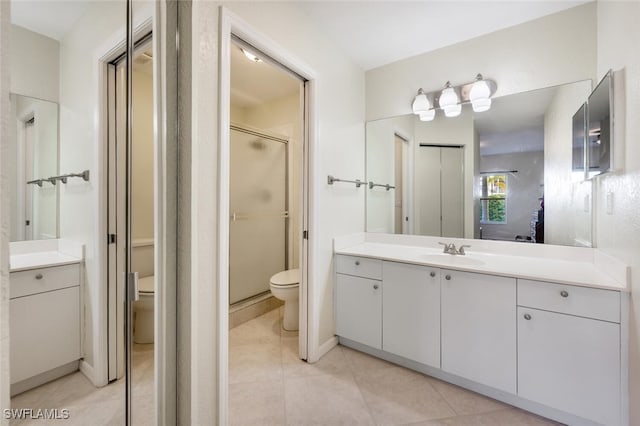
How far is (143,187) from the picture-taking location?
42.7 inches

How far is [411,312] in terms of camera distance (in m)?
1.81

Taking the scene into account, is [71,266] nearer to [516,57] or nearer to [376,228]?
[376,228]

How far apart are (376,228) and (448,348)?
1.14 m

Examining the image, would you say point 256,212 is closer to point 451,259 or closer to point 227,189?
point 227,189

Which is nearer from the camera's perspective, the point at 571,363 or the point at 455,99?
the point at 571,363

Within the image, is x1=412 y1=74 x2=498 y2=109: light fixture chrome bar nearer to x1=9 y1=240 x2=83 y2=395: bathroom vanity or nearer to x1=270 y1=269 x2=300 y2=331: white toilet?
x1=270 y1=269 x2=300 y2=331: white toilet

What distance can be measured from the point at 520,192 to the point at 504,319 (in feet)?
3.27

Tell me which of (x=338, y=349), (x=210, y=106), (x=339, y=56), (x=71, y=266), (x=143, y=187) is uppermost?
(x=339, y=56)

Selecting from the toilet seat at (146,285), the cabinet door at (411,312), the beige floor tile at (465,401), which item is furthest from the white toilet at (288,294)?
the toilet seat at (146,285)

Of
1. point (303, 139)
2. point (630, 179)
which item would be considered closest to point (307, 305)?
point (303, 139)

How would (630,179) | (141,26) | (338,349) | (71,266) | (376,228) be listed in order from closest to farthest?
(71,266) → (141,26) → (630,179) → (338,349) → (376,228)

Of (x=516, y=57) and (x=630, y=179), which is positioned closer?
(x=630, y=179)

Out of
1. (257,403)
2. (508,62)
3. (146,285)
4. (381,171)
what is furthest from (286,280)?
(508,62)

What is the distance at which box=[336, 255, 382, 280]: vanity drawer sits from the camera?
6.42 feet
